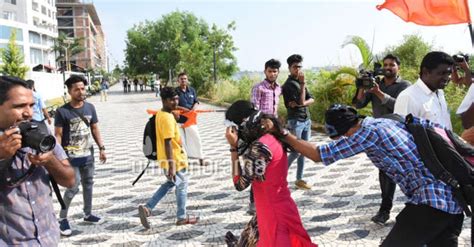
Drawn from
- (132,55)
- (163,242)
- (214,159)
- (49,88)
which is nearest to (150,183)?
(214,159)

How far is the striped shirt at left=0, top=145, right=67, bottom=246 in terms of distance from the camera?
1850 millimetres

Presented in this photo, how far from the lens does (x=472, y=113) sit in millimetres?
3396

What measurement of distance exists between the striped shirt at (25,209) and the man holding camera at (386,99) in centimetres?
297

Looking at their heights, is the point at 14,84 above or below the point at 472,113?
above

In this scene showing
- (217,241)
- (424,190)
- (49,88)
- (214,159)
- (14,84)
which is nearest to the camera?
(14,84)

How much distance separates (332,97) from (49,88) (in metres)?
34.1

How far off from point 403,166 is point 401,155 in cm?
7

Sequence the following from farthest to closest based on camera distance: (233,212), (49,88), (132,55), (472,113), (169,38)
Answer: (132,55) < (169,38) < (49,88) < (233,212) < (472,113)

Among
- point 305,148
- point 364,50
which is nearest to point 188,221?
point 305,148

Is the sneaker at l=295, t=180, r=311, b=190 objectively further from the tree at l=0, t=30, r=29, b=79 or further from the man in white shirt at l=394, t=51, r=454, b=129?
the tree at l=0, t=30, r=29, b=79

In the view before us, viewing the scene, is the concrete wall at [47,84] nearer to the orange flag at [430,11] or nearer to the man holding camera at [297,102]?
the man holding camera at [297,102]

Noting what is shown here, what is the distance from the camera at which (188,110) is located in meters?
7.21

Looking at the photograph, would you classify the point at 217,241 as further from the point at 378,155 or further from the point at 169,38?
the point at 169,38

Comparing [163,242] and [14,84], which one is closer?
[14,84]
